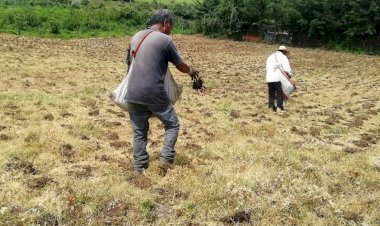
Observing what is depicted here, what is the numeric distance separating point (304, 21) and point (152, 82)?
3387cm

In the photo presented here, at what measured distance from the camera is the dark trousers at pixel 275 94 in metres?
10.8

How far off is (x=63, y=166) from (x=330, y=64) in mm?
21753

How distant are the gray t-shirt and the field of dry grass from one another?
3.14ft

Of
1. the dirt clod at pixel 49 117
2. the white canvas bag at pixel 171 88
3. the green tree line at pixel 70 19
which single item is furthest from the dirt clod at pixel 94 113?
the green tree line at pixel 70 19

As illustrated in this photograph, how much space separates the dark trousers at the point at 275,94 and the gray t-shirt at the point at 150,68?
18.9ft

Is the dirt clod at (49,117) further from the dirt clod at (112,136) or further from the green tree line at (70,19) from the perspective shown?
the green tree line at (70,19)

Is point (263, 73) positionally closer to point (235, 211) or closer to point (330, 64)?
point (330, 64)

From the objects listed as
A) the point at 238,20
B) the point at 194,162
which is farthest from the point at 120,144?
the point at 238,20

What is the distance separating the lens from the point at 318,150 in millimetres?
7328

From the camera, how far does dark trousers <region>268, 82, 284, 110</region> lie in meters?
10.8

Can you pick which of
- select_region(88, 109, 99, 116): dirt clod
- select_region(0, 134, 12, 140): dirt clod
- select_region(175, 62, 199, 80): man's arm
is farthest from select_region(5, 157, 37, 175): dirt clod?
select_region(88, 109, 99, 116): dirt clod

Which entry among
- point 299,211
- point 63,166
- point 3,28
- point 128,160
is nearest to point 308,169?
point 299,211

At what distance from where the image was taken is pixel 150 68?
534 cm

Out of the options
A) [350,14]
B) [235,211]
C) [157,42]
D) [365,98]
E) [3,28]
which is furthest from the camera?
[350,14]
